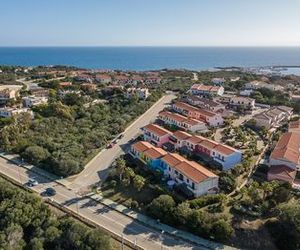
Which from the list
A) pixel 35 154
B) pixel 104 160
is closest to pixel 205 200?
pixel 104 160

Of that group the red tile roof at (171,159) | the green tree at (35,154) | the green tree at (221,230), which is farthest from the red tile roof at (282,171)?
the green tree at (35,154)

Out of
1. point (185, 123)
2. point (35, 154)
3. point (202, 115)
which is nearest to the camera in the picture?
point (35, 154)

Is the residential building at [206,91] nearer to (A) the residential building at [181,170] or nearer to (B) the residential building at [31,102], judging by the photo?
(B) the residential building at [31,102]

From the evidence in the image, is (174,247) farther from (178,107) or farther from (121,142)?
(178,107)

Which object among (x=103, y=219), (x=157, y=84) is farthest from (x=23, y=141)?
(x=157, y=84)

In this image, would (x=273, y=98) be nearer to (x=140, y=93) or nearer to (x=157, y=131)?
(x=140, y=93)

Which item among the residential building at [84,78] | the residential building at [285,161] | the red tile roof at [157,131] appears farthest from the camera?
the residential building at [84,78]
